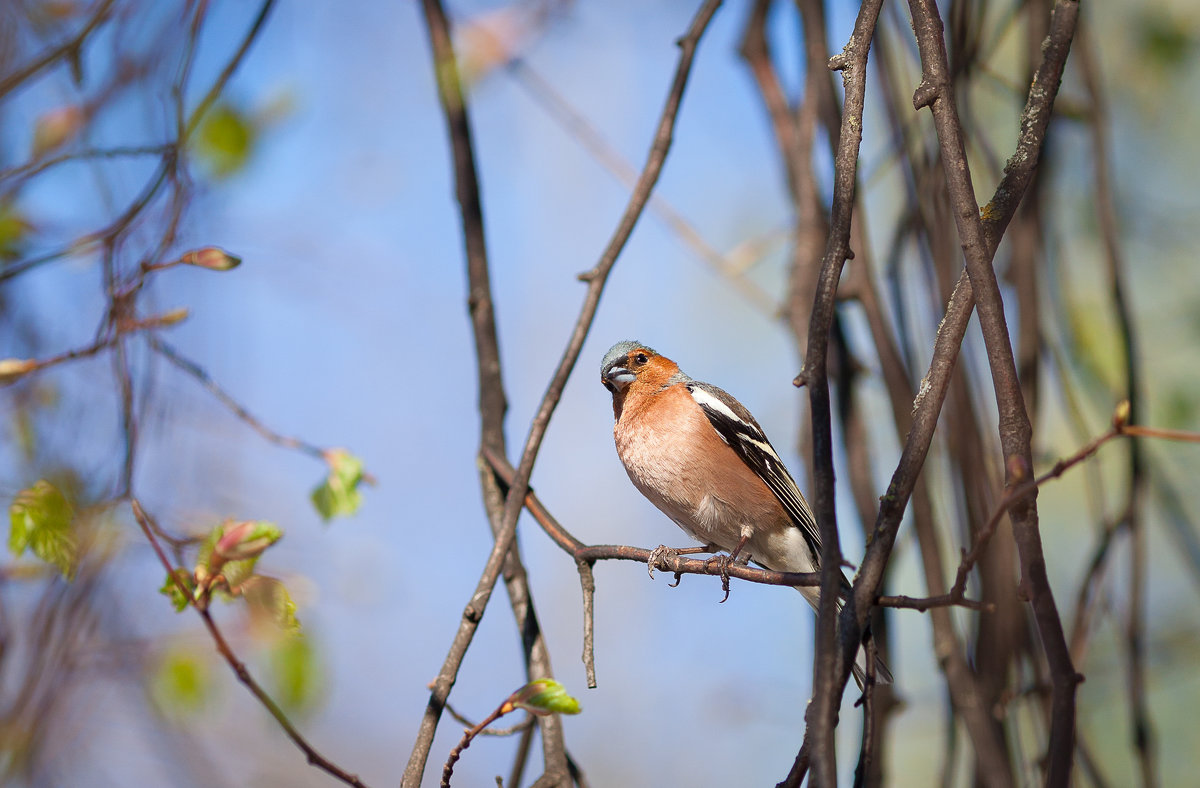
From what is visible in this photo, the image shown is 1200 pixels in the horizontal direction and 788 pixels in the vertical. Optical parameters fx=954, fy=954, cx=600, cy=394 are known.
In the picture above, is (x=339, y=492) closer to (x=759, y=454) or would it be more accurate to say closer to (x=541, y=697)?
(x=541, y=697)

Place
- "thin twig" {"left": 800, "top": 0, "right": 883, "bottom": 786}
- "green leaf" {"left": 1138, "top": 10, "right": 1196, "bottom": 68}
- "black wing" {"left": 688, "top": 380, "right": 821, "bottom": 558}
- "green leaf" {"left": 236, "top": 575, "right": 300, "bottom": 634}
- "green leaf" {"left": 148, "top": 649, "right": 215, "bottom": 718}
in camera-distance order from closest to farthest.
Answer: "thin twig" {"left": 800, "top": 0, "right": 883, "bottom": 786}
"green leaf" {"left": 236, "top": 575, "right": 300, "bottom": 634}
"green leaf" {"left": 148, "top": 649, "right": 215, "bottom": 718}
"black wing" {"left": 688, "top": 380, "right": 821, "bottom": 558}
"green leaf" {"left": 1138, "top": 10, "right": 1196, "bottom": 68}

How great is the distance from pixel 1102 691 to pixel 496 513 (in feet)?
13.4

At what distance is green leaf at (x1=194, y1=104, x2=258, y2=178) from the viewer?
3.40 metres

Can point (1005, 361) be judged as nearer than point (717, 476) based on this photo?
Yes

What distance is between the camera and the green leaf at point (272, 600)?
248 cm

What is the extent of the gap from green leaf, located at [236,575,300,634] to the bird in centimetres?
215

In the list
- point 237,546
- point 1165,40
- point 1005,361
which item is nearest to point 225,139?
point 237,546

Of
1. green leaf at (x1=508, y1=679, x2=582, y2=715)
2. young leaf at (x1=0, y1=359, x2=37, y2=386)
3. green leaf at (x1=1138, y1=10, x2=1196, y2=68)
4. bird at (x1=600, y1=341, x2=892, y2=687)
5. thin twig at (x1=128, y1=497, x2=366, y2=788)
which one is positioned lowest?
thin twig at (x1=128, y1=497, x2=366, y2=788)

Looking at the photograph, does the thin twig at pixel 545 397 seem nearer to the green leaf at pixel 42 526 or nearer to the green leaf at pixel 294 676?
the green leaf at pixel 294 676

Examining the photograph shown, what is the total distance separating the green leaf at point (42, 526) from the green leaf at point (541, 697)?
127 cm

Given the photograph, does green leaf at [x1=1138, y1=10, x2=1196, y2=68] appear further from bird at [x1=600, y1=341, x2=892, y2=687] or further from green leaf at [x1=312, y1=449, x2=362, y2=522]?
green leaf at [x1=312, y1=449, x2=362, y2=522]

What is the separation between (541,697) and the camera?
6.97 ft

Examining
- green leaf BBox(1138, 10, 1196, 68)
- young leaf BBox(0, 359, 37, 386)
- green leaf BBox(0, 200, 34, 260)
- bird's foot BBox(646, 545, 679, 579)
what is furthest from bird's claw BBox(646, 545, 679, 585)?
green leaf BBox(1138, 10, 1196, 68)

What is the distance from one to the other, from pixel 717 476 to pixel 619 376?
0.87 m
